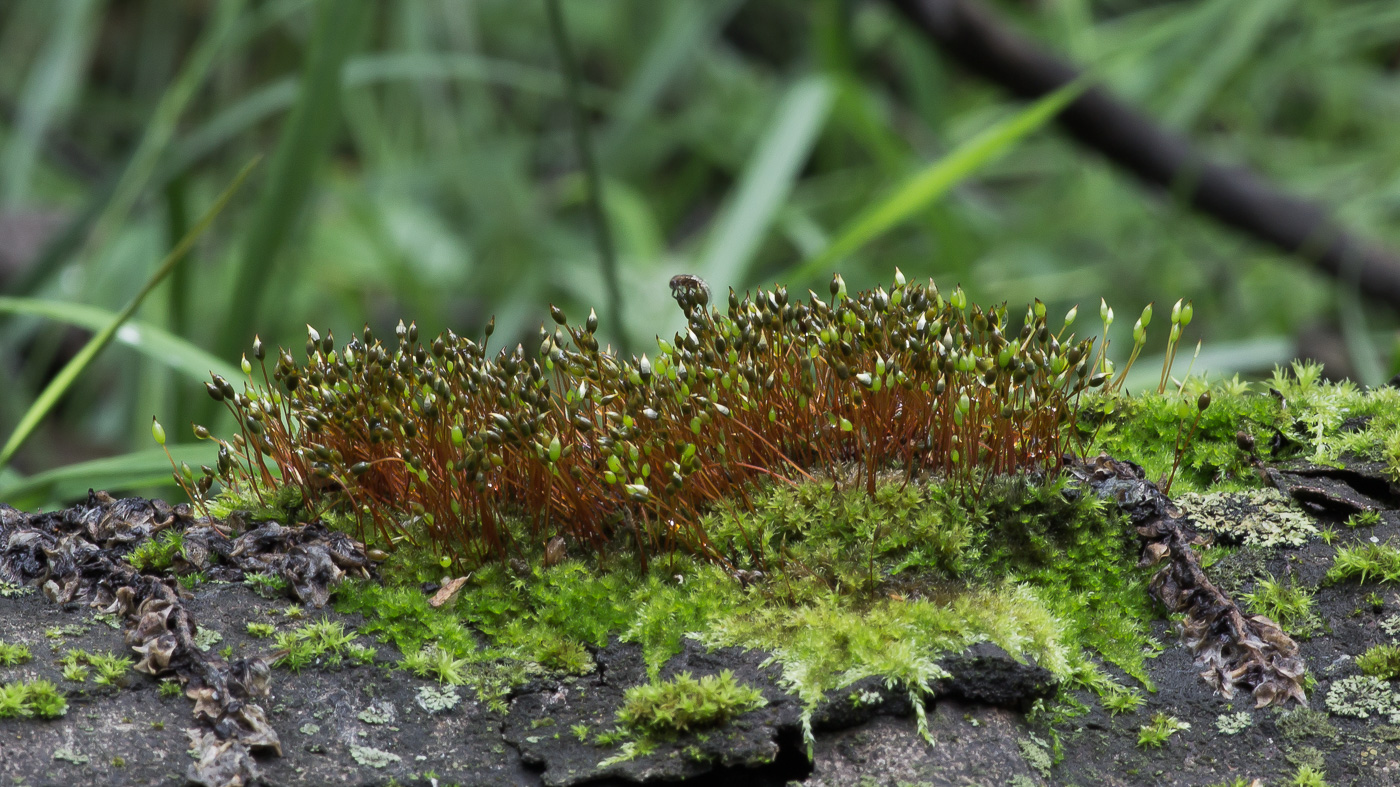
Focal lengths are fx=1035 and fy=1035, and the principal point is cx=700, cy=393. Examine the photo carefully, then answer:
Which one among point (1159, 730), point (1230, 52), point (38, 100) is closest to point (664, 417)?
point (1159, 730)

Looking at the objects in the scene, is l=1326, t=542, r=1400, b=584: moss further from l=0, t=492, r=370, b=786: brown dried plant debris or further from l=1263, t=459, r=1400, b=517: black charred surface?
l=0, t=492, r=370, b=786: brown dried plant debris

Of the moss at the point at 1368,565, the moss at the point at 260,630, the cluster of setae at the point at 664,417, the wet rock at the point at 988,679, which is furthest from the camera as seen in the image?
the cluster of setae at the point at 664,417

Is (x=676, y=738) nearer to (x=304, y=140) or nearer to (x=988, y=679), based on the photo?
(x=988, y=679)

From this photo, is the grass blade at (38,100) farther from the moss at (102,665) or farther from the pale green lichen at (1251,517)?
the pale green lichen at (1251,517)

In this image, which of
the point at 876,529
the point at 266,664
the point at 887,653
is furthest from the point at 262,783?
the point at 876,529

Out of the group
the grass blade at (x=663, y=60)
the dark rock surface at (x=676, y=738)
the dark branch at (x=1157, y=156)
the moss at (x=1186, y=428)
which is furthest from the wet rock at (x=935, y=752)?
the grass blade at (x=663, y=60)

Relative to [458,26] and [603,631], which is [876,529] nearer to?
[603,631]

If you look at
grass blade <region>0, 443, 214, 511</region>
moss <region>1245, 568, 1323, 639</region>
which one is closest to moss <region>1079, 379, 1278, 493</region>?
moss <region>1245, 568, 1323, 639</region>
